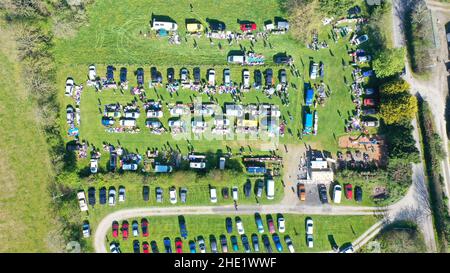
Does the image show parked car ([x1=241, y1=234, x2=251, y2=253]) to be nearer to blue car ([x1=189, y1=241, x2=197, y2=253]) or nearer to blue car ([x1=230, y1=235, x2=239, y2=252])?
blue car ([x1=230, y1=235, x2=239, y2=252])

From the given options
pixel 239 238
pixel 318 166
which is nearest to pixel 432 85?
pixel 318 166

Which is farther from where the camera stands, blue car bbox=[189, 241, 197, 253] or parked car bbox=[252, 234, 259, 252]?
parked car bbox=[252, 234, 259, 252]

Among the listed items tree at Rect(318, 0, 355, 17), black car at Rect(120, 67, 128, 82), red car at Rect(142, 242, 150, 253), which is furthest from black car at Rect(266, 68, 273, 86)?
red car at Rect(142, 242, 150, 253)

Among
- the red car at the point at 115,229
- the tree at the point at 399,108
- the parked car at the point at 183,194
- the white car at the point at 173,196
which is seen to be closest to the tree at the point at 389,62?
the tree at the point at 399,108

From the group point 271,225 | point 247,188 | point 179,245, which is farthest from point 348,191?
point 179,245

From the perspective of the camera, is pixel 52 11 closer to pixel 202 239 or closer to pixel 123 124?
pixel 123 124

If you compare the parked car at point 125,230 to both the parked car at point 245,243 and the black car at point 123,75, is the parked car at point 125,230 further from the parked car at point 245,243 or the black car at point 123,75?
the black car at point 123,75

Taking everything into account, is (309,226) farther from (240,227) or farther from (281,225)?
(240,227)
